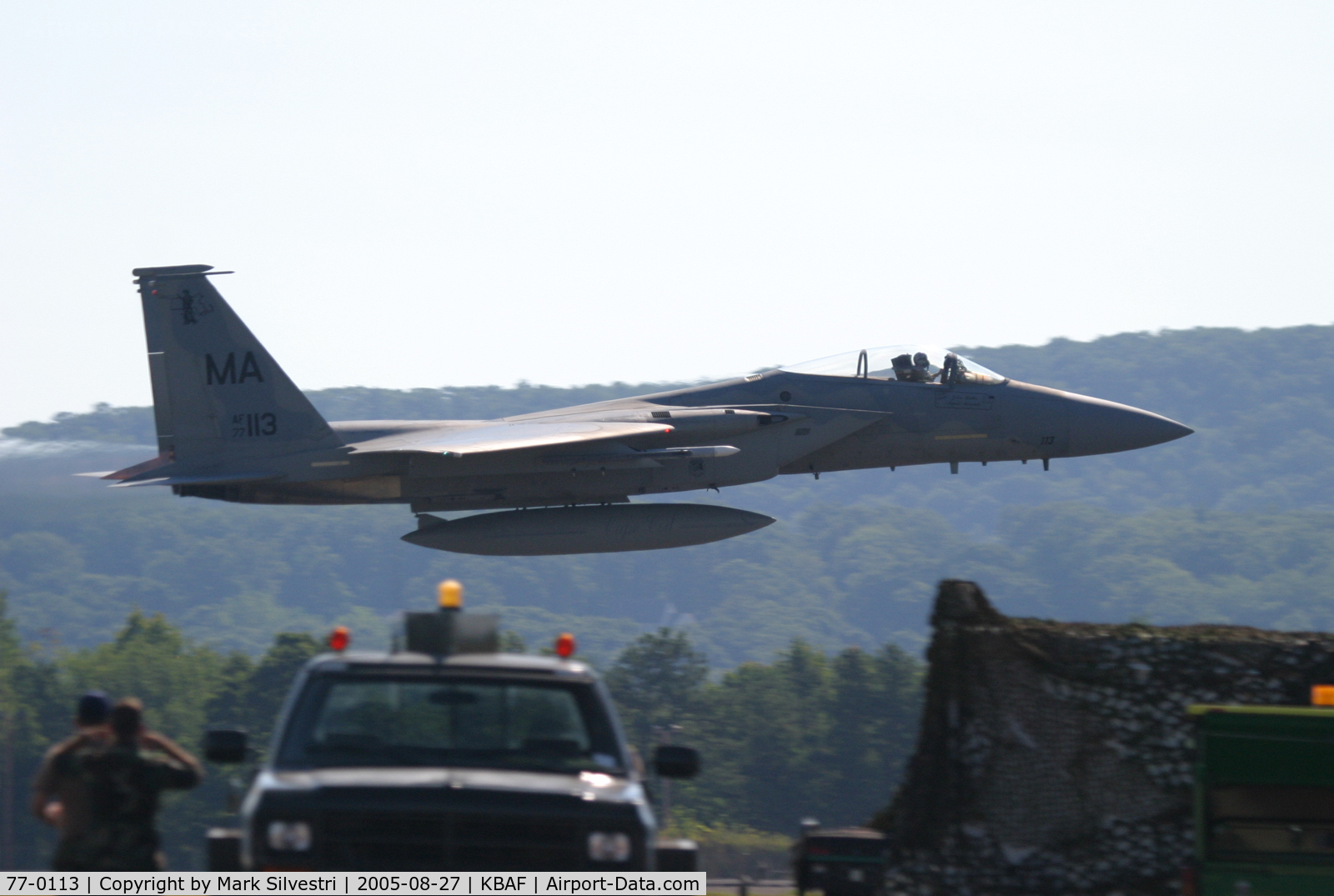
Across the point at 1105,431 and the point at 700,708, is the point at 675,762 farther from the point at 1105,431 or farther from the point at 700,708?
the point at 700,708

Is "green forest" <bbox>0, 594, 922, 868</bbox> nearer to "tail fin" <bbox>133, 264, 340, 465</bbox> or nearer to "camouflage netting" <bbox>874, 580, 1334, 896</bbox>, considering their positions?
"tail fin" <bbox>133, 264, 340, 465</bbox>

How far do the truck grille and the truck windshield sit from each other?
Result: 555 mm

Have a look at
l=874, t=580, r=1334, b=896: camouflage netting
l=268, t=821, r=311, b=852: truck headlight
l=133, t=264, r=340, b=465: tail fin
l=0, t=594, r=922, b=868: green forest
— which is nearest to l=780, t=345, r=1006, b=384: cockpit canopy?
l=133, t=264, r=340, b=465: tail fin

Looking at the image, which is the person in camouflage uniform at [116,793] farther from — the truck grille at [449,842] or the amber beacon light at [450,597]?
the amber beacon light at [450,597]

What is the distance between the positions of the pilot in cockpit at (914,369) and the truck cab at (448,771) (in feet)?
60.6

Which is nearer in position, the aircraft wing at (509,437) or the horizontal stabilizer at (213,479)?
the aircraft wing at (509,437)

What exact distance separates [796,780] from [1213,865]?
256 ft

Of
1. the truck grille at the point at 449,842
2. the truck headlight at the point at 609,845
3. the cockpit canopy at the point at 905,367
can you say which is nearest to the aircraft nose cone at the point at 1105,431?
the cockpit canopy at the point at 905,367

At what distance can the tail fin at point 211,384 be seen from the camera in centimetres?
2669

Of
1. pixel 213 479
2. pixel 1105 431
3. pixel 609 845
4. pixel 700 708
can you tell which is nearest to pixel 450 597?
pixel 609 845

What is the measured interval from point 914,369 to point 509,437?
24.7 feet

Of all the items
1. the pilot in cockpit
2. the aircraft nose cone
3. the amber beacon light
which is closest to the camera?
the amber beacon light

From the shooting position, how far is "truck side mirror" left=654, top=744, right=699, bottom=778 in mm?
8828

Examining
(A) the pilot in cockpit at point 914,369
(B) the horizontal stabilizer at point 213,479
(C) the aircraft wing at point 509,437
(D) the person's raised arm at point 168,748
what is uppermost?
(A) the pilot in cockpit at point 914,369
